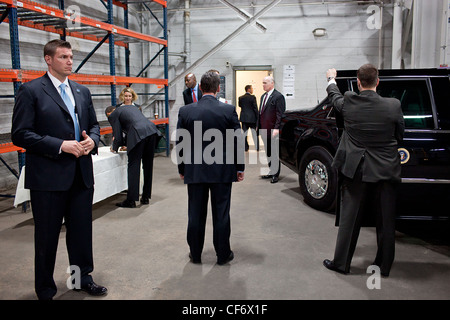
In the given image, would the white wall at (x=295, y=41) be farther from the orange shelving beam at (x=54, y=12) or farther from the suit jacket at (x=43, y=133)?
the suit jacket at (x=43, y=133)

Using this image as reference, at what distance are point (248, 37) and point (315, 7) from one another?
1.86m

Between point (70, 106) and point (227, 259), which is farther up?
point (70, 106)

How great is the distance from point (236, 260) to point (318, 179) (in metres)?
1.89

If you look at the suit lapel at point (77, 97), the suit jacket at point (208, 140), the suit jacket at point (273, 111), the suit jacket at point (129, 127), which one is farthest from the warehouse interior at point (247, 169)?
the suit lapel at point (77, 97)

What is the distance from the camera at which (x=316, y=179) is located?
5.11 meters

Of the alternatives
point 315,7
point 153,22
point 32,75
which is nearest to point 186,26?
point 153,22

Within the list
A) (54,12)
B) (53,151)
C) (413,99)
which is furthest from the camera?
(54,12)

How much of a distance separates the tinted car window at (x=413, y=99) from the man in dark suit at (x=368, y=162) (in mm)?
776

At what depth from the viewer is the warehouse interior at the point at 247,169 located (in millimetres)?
3193

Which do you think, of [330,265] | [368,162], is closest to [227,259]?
[330,265]

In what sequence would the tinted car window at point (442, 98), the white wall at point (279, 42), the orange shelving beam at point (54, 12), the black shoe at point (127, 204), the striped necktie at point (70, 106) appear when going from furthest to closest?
the white wall at point (279, 42) → the black shoe at point (127, 204) → the orange shelving beam at point (54, 12) → the tinted car window at point (442, 98) → the striped necktie at point (70, 106)

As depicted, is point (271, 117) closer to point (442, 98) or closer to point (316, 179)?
point (316, 179)

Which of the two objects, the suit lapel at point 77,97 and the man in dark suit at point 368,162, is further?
the man in dark suit at point 368,162
